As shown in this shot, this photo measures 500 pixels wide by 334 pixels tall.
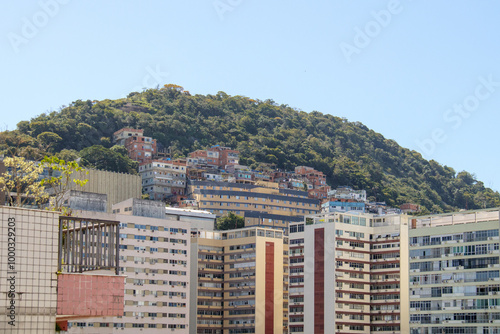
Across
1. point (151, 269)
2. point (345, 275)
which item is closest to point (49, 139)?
point (151, 269)

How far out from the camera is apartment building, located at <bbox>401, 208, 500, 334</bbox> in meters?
98.2

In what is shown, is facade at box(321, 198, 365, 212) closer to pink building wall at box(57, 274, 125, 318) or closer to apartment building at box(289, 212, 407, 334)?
apartment building at box(289, 212, 407, 334)

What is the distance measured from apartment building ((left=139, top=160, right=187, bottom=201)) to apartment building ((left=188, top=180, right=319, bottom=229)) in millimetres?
3614

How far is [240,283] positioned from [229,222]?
35215 millimetres

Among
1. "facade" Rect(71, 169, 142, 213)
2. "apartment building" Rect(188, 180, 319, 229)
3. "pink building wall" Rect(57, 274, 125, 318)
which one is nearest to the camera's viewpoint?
"pink building wall" Rect(57, 274, 125, 318)

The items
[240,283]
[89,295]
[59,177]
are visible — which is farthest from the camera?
[240,283]

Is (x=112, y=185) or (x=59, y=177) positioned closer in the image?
(x=59, y=177)

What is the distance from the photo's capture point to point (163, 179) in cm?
19275

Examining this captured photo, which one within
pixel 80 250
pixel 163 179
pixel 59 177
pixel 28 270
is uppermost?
pixel 163 179

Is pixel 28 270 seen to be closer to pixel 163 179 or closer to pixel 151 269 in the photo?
pixel 151 269

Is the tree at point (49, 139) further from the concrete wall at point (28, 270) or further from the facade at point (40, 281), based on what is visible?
the concrete wall at point (28, 270)

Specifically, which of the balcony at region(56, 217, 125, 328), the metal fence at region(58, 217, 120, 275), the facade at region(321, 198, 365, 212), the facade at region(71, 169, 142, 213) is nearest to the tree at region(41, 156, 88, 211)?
the metal fence at region(58, 217, 120, 275)

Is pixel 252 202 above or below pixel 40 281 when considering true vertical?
above

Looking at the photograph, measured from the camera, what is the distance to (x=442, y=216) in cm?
10794
